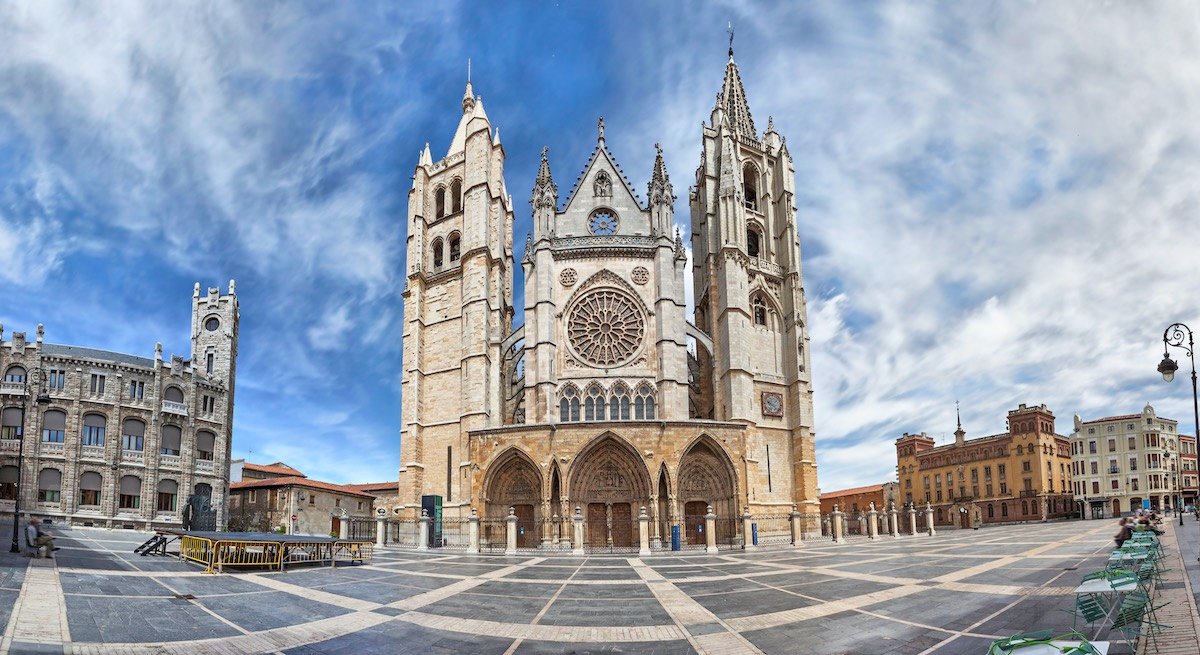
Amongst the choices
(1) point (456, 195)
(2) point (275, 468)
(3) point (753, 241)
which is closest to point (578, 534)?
(3) point (753, 241)

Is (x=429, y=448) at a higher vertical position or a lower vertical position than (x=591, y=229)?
lower

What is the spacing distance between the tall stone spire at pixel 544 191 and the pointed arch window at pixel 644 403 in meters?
13.1

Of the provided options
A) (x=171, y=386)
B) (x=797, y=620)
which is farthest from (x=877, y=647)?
(x=171, y=386)

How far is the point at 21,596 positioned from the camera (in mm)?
11844

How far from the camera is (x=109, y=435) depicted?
43719mm

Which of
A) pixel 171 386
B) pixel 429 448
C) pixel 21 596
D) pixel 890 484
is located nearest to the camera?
pixel 21 596

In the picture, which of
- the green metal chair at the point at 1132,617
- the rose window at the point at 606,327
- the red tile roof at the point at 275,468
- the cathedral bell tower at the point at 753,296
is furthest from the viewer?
the red tile roof at the point at 275,468

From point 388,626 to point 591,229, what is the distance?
36.0 metres

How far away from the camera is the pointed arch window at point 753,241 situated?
156 feet

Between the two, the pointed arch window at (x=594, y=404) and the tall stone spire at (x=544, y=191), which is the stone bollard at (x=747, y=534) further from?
the tall stone spire at (x=544, y=191)

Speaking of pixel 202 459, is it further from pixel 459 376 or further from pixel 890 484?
pixel 890 484

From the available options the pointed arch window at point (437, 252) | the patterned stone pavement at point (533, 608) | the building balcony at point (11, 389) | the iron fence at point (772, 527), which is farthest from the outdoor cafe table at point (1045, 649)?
the building balcony at point (11, 389)

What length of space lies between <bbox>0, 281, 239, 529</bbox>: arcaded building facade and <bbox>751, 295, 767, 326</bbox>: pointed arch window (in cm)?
3786

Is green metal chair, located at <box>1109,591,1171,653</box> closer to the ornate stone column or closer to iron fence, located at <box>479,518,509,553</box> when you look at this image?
iron fence, located at <box>479,518,509,553</box>
